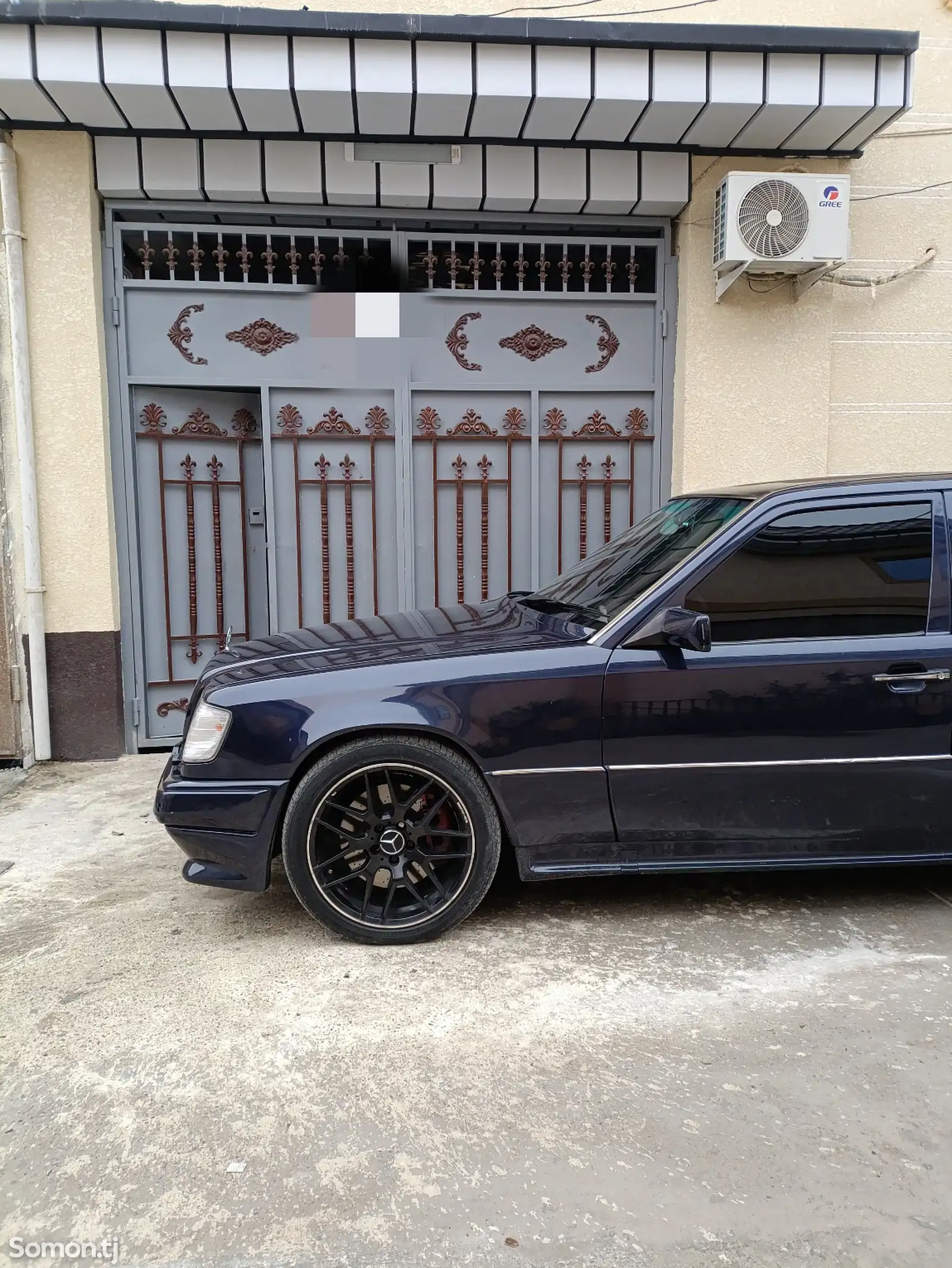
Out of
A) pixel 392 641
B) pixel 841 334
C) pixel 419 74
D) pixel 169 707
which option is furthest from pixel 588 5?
pixel 169 707

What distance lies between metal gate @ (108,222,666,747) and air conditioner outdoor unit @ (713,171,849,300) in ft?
2.31

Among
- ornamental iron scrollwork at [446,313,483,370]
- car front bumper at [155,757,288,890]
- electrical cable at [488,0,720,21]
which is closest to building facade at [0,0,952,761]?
ornamental iron scrollwork at [446,313,483,370]

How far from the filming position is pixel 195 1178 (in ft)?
6.81

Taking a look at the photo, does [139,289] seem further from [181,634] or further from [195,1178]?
[195,1178]

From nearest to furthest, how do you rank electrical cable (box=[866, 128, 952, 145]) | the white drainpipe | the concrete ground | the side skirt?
the concrete ground < the side skirt < the white drainpipe < electrical cable (box=[866, 128, 952, 145])

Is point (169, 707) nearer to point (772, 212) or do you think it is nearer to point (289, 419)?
point (289, 419)

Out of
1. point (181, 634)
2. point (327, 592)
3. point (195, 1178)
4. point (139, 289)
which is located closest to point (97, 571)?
point (181, 634)

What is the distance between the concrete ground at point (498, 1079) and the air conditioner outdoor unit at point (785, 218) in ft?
12.7

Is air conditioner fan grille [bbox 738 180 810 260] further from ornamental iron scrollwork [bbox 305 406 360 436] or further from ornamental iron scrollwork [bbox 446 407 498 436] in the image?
ornamental iron scrollwork [bbox 305 406 360 436]

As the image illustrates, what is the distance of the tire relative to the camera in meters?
3.07

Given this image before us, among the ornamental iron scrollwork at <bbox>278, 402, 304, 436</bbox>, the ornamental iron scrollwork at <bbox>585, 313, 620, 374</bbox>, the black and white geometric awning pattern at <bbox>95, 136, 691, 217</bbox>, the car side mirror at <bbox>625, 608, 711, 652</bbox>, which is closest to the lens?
the car side mirror at <bbox>625, 608, 711, 652</bbox>

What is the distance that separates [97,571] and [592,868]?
3.89 meters

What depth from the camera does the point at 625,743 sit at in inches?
123

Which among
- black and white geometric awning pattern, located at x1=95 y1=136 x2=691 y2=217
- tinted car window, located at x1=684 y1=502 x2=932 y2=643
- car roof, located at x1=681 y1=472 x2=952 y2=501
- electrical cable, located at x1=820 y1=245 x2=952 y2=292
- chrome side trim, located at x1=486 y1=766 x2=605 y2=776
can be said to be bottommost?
chrome side trim, located at x1=486 y1=766 x2=605 y2=776
